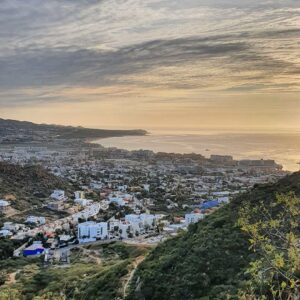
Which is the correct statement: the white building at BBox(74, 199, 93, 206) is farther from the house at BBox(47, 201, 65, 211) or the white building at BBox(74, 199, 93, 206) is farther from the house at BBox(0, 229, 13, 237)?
the house at BBox(0, 229, 13, 237)

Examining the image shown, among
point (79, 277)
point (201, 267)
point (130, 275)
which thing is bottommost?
point (79, 277)

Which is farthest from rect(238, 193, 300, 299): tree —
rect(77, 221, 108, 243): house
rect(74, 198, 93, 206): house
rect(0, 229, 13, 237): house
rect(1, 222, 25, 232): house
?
rect(74, 198, 93, 206): house

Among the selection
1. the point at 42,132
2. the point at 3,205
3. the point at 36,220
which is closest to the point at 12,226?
the point at 36,220

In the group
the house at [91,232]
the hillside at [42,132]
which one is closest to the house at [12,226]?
the house at [91,232]

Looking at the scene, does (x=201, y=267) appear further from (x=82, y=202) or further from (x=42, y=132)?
(x=42, y=132)

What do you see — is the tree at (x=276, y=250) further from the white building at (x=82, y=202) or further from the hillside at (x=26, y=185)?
the white building at (x=82, y=202)

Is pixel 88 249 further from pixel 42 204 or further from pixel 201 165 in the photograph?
pixel 201 165

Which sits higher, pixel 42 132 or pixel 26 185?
pixel 42 132
